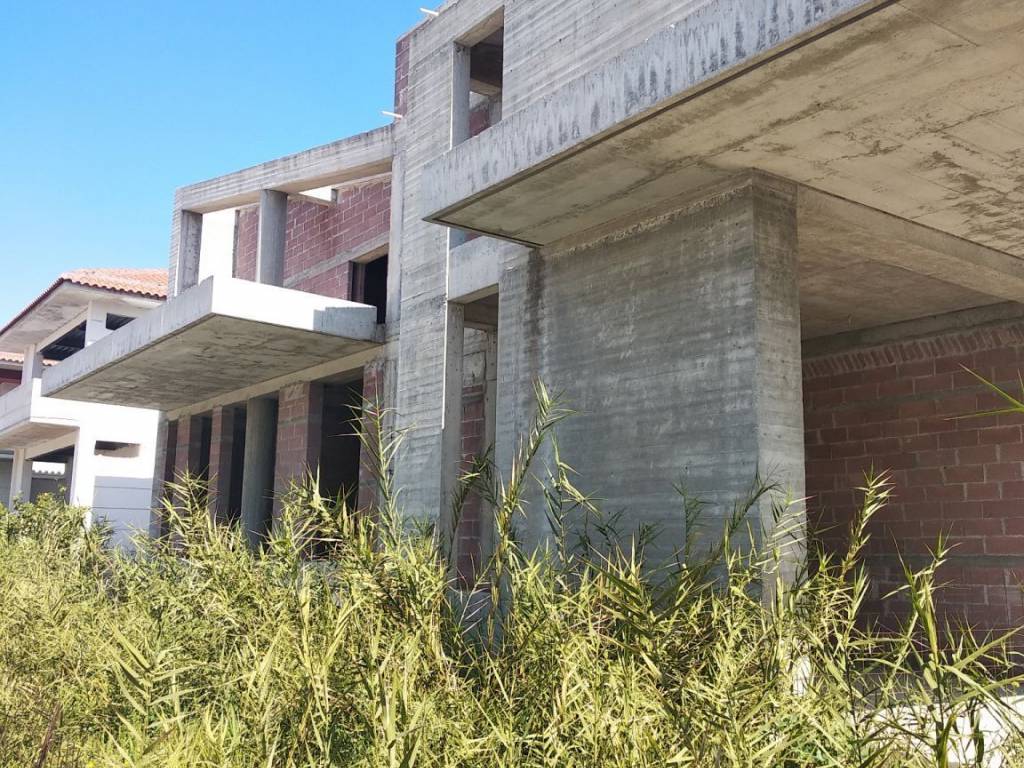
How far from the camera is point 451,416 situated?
8781 mm

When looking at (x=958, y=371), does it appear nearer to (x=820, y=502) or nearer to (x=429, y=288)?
(x=820, y=502)

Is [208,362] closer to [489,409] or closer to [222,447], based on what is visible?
[222,447]

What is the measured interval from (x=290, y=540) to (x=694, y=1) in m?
4.10

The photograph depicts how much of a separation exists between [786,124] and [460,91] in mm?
4818

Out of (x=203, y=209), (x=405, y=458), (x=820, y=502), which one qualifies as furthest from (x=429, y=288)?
(x=203, y=209)

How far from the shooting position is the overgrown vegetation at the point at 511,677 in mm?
2926

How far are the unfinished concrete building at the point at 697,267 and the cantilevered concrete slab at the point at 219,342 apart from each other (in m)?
0.04

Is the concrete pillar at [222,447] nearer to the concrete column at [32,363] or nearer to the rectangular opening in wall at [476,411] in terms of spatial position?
the rectangular opening in wall at [476,411]

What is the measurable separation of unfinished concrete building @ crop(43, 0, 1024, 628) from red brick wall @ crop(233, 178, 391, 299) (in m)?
0.79

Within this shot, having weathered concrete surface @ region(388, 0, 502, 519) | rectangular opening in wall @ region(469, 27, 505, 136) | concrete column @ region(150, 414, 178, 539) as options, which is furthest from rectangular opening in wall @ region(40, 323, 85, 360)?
weathered concrete surface @ region(388, 0, 502, 519)

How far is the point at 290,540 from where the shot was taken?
4.78 meters

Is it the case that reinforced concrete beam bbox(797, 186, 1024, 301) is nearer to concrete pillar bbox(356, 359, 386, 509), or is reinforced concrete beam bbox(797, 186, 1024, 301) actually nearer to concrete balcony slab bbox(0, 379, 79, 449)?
concrete pillar bbox(356, 359, 386, 509)

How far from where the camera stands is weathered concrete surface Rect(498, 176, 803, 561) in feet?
18.7

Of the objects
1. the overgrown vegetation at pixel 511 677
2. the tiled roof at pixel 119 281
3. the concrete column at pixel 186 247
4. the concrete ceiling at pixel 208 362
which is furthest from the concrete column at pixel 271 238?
the tiled roof at pixel 119 281
